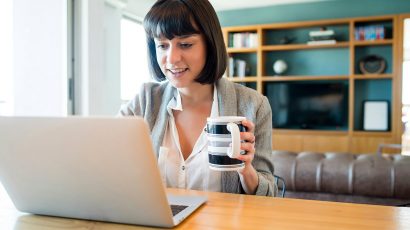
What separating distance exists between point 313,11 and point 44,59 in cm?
391

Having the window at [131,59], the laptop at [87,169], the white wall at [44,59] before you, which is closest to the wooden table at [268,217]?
the laptop at [87,169]

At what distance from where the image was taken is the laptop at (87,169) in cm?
57

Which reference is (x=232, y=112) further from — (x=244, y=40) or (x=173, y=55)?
(x=244, y=40)

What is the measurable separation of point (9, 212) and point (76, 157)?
0.28 m

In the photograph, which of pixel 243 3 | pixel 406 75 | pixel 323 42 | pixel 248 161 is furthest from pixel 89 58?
pixel 406 75

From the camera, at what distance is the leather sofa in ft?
5.84

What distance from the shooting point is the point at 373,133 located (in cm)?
477

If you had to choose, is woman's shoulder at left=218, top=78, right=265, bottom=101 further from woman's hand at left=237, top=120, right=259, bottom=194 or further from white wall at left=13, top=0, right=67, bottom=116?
white wall at left=13, top=0, right=67, bottom=116

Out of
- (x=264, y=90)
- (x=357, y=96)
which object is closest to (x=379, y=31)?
(x=357, y=96)

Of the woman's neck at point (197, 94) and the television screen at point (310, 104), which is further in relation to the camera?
the television screen at point (310, 104)

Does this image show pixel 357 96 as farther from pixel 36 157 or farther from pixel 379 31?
pixel 36 157

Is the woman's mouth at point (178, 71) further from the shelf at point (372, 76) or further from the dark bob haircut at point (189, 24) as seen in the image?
the shelf at point (372, 76)

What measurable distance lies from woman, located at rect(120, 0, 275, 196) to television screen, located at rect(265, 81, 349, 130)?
4267 mm

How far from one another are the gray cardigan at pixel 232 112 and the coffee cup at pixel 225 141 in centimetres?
29
